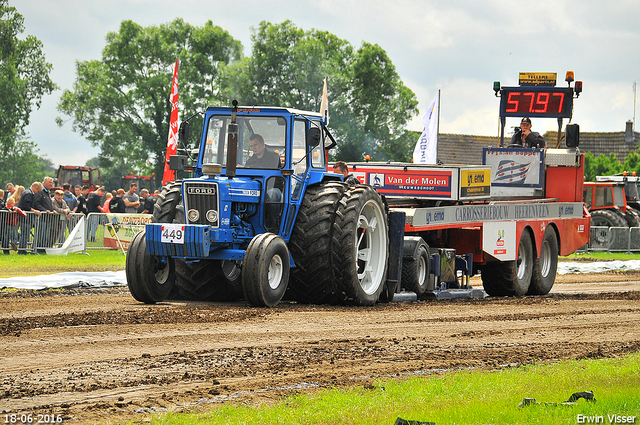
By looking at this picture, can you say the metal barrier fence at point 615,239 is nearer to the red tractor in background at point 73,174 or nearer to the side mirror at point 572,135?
the side mirror at point 572,135

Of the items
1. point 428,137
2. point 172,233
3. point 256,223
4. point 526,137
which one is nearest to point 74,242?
point 428,137

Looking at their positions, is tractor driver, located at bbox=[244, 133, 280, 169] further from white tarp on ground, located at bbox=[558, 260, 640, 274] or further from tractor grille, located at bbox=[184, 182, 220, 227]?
white tarp on ground, located at bbox=[558, 260, 640, 274]

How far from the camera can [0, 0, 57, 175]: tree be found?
4609 centimetres

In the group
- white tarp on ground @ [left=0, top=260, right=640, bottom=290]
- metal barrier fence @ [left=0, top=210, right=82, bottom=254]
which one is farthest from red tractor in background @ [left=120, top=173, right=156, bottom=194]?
white tarp on ground @ [left=0, top=260, right=640, bottom=290]

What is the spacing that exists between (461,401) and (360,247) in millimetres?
6446

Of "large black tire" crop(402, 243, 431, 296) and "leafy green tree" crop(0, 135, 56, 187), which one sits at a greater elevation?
"leafy green tree" crop(0, 135, 56, 187)

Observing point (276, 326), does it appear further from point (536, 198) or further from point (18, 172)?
point (18, 172)

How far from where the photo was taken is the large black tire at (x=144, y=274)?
1044cm

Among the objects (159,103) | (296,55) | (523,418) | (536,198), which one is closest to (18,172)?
(159,103)

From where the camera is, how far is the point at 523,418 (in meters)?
5.33

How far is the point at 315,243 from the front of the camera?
10875 mm

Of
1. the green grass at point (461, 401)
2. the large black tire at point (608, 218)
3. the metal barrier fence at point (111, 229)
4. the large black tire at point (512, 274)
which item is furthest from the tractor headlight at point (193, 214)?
the large black tire at point (608, 218)

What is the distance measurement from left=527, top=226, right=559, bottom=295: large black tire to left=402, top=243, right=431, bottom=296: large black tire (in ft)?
11.8

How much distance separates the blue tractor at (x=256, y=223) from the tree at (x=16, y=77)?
38519 millimetres
